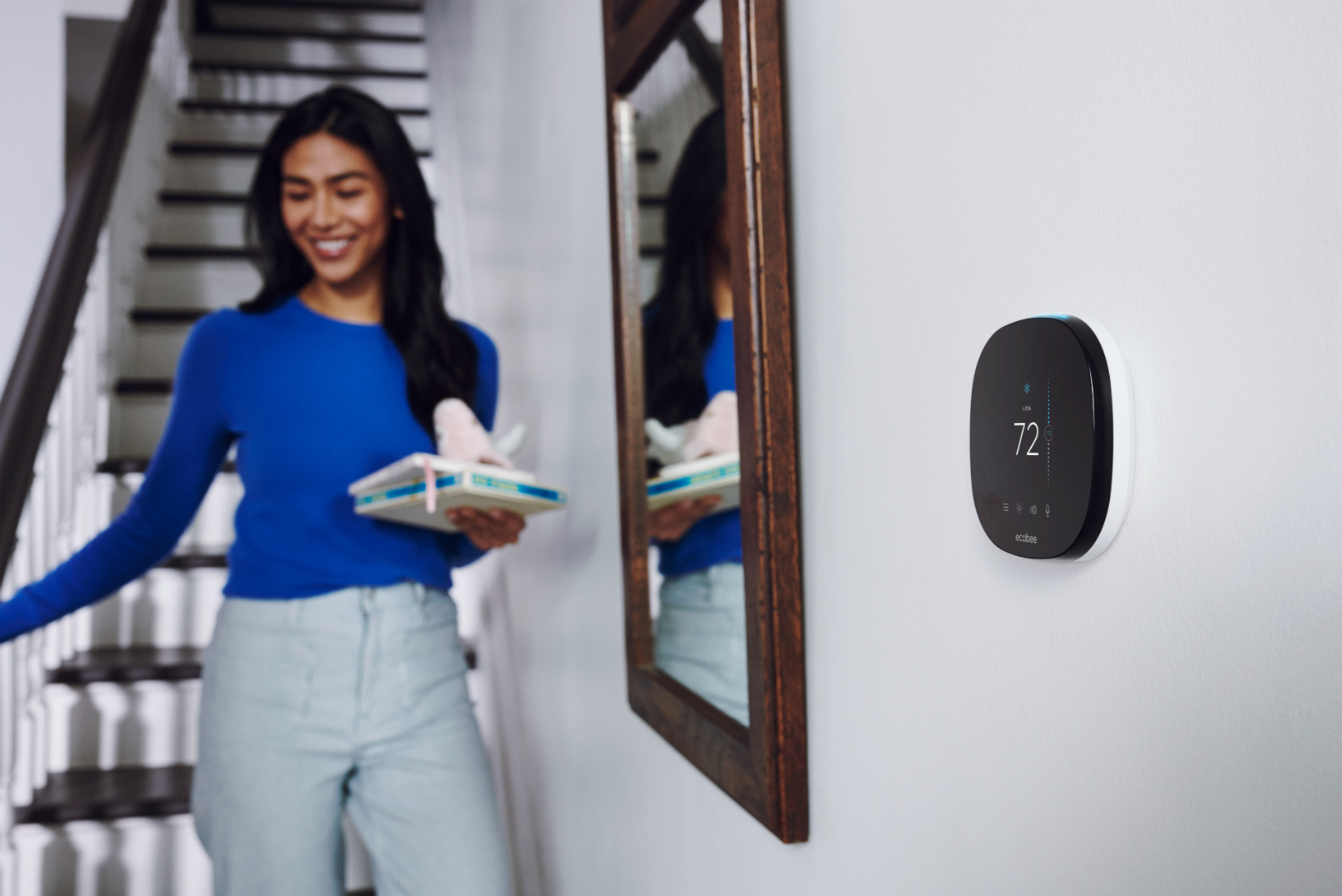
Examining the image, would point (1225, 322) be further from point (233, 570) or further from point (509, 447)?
point (233, 570)

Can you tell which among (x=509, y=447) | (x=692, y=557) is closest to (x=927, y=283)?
(x=692, y=557)

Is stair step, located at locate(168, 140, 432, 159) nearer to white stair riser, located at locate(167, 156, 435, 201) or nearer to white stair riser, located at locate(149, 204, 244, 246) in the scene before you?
white stair riser, located at locate(167, 156, 435, 201)

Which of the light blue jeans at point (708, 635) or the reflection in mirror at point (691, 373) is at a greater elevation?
the reflection in mirror at point (691, 373)

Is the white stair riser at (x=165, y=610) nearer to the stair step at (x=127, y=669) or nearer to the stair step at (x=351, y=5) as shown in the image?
the stair step at (x=127, y=669)

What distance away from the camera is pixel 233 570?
4.52 ft

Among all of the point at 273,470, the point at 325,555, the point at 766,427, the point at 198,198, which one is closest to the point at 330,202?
the point at 273,470

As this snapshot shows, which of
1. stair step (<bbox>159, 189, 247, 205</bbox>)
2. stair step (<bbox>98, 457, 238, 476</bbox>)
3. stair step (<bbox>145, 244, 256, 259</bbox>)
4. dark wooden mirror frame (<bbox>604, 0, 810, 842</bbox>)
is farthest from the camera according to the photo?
stair step (<bbox>159, 189, 247, 205</bbox>)

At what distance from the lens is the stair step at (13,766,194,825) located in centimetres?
189

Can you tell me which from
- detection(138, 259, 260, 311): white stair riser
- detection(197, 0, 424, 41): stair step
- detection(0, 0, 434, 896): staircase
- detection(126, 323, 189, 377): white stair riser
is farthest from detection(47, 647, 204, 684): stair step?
detection(197, 0, 424, 41): stair step

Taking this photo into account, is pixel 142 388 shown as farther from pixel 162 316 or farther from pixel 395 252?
pixel 395 252

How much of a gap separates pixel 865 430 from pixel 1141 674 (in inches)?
10.2

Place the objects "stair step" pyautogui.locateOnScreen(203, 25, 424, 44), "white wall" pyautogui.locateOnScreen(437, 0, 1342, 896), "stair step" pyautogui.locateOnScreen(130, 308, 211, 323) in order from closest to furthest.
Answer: "white wall" pyautogui.locateOnScreen(437, 0, 1342, 896), "stair step" pyautogui.locateOnScreen(130, 308, 211, 323), "stair step" pyautogui.locateOnScreen(203, 25, 424, 44)

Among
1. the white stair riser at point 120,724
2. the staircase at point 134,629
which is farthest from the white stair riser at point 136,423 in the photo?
the white stair riser at point 120,724

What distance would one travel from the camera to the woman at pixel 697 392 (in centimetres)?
83
